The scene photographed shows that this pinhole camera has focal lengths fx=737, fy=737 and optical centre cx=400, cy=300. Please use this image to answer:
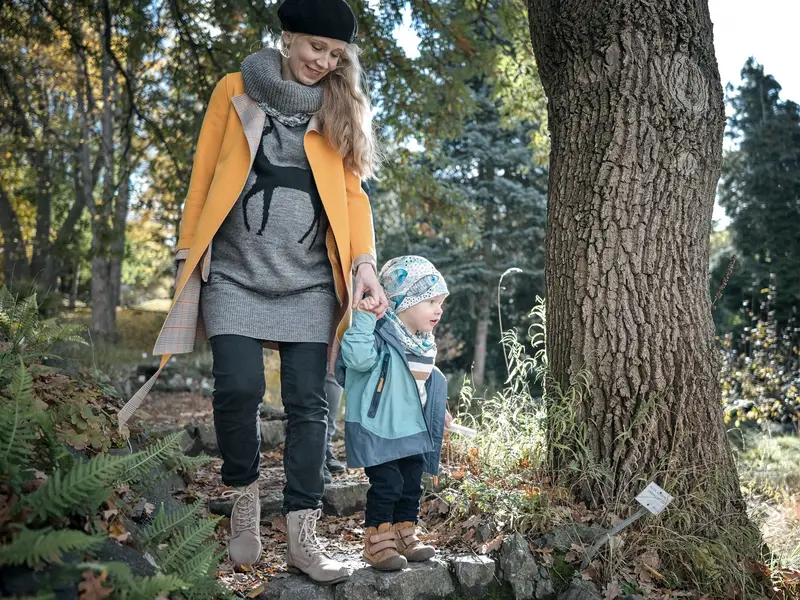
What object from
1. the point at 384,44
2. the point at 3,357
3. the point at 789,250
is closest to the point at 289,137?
the point at 3,357

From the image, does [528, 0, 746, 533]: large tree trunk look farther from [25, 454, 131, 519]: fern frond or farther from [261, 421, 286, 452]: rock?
[261, 421, 286, 452]: rock

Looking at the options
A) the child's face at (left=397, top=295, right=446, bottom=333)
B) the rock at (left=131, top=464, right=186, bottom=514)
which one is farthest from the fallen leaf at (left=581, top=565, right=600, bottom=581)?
the rock at (left=131, top=464, right=186, bottom=514)

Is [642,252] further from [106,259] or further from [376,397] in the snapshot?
[106,259]

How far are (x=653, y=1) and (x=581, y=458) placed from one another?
2238 mm

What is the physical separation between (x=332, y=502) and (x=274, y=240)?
1.65 metres

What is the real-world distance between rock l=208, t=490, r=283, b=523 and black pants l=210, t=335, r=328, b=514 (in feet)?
3.12

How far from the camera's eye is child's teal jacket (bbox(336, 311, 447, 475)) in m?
2.89

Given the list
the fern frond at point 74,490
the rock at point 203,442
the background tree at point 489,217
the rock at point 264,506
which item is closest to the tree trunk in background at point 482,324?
the background tree at point 489,217

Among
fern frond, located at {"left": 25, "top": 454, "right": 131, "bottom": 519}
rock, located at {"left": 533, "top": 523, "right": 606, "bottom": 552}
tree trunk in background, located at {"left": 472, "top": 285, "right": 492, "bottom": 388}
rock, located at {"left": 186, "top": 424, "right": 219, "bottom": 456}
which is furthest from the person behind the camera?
tree trunk in background, located at {"left": 472, "top": 285, "right": 492, "bottom": 388}

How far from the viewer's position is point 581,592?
9.71 feet

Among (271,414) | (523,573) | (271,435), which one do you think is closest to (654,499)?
(523,573)

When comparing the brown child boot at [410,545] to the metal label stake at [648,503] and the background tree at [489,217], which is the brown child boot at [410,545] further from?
the background tree at [489,217]

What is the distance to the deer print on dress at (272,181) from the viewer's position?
286 centimetres

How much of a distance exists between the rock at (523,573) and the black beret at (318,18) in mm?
2194
